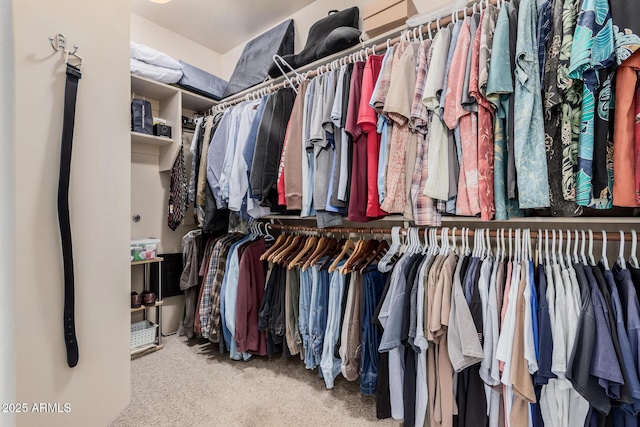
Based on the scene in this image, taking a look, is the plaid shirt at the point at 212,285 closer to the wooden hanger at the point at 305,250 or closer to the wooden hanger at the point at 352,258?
the wooden hanger at the point at 305,250

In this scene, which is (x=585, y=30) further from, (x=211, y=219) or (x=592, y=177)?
(x=211, y=219)

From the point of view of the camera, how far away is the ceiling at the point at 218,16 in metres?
2.43

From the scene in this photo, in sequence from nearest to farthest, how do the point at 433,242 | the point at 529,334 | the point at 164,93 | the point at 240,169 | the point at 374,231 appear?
the point at 529,334 < the point at 433,242 < the point at 374,231 < the point at 240,169 < the point at 164,93

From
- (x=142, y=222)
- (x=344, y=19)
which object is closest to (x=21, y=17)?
(x=344, y=19)

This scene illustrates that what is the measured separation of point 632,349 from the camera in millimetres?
924

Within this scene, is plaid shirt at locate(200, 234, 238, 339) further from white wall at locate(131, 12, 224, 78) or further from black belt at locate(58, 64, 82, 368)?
white wall at locate(131, 12, 224, 78)

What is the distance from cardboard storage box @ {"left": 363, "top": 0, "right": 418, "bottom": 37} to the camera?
152cm

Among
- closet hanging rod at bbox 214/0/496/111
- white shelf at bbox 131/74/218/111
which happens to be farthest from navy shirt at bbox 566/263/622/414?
white shelf at bbox 131/74/218/111

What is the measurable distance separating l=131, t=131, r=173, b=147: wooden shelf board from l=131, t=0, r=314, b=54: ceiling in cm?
115

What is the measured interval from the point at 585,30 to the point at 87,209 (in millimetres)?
1524

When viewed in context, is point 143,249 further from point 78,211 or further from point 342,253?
point 78,211

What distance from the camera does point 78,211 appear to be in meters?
0.60

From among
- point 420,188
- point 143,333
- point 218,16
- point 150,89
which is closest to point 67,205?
point 420,188

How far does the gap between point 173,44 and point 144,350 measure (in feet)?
9.02
